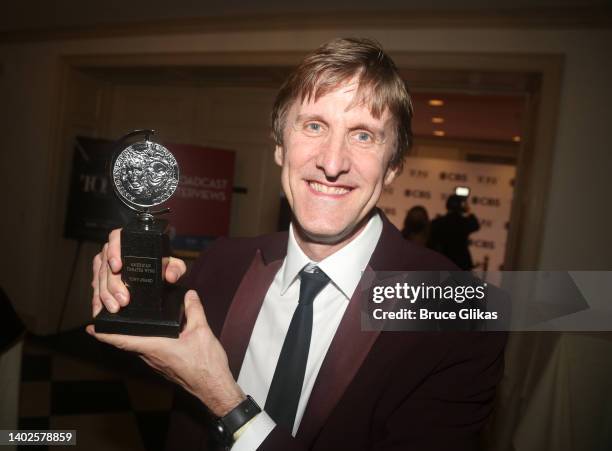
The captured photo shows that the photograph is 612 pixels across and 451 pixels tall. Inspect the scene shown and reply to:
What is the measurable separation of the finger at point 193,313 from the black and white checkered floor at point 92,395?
93.7 inches

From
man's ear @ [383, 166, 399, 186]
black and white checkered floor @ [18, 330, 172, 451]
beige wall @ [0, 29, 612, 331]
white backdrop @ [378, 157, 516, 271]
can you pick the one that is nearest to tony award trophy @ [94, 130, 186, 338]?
man's ear @ [383, 166, 399, 186]

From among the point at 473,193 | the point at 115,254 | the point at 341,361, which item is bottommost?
the point at 341,361

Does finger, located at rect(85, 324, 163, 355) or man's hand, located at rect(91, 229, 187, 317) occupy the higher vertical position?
man's hand, located at rect(91, 229, 187, 317)

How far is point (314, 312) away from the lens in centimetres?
126

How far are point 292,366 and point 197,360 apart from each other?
302 millimetres

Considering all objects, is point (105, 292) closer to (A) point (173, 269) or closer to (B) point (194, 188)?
(A) point (173, 269)

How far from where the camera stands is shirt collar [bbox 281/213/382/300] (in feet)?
4.02

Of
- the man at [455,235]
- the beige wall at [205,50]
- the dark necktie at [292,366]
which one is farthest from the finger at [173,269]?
the man at [455,235]

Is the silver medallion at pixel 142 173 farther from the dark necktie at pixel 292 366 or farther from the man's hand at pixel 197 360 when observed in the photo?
the dark necktie at pixel 292 366

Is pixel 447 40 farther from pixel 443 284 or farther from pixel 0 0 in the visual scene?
pixel 0 0

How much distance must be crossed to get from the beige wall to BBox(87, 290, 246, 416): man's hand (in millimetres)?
2667

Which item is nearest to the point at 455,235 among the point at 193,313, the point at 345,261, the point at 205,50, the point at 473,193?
the point at 205,50

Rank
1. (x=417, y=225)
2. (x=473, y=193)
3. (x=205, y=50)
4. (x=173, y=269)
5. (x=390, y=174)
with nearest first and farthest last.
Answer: (x=173, y=269) < (x=390, y=174) < (x=205, y=50) < (x=417, y=225) < (x=473, y=193)

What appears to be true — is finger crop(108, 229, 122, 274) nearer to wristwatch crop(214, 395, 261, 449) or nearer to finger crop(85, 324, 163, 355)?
finger crop(85, 324, 163, 355)
